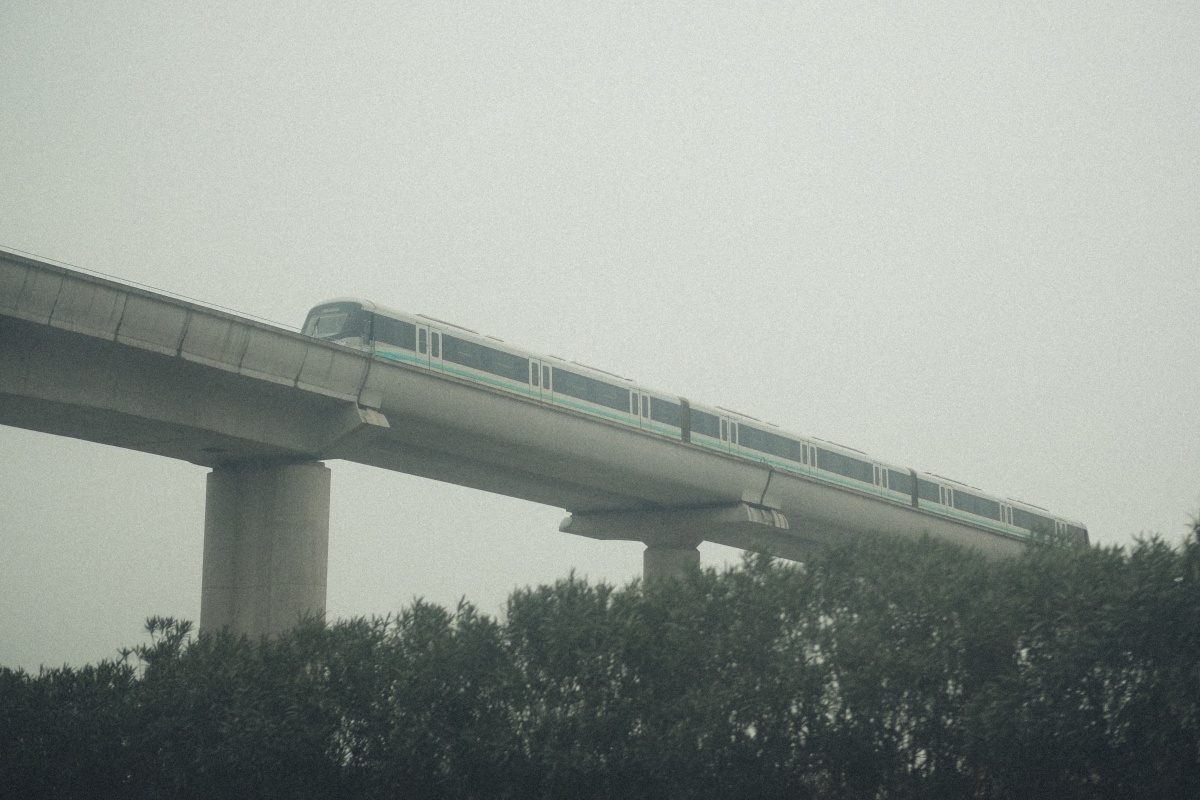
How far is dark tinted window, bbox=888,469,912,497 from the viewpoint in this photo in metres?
62.3

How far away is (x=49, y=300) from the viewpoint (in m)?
29.3

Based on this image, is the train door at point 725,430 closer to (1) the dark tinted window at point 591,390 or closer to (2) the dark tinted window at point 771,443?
(2) the dark tinted window at point 771,443

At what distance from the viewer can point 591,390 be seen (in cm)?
4581

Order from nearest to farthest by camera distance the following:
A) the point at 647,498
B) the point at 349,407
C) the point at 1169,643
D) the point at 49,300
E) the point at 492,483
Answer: the point at 1169,643, the point at 49,300, the point at 349,407, the point at 492,483, the point at 647,498

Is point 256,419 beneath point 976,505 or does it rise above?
beneath

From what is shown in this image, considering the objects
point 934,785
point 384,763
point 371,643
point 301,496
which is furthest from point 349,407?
point 934,785

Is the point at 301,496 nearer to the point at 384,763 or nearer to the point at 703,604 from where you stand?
the point at 384,763

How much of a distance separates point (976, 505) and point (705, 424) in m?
24.6

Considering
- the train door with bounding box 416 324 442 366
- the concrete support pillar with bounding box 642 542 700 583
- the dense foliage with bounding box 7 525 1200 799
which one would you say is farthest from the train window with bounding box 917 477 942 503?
the dense foliage with bounding box 7 525 1200 799

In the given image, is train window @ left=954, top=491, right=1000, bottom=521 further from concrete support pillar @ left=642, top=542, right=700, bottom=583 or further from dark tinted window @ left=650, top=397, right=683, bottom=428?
dark tinted window @ left=650, top=397, right=683, bottom=428

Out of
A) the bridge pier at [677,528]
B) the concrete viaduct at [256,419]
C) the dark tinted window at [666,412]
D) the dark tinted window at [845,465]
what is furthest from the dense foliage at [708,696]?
the dark tinted window at [845,465]

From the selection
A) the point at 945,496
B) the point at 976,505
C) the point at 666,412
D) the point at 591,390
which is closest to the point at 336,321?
the point at 591,390

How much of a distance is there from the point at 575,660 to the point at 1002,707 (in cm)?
941

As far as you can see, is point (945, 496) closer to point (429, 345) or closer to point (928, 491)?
point (928, 491)
